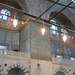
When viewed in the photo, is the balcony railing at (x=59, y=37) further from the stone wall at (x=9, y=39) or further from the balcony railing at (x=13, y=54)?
the balcony railing at (x=13, y=54)

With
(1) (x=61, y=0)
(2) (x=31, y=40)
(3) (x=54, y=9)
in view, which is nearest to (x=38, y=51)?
(2) (x=31, y=40)

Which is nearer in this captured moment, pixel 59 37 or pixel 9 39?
pixel 9 39

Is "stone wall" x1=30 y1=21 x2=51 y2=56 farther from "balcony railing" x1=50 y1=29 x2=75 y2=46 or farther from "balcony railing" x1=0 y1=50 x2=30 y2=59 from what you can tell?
"balcony railing" x1=50 y1=29 x2=75 y2=46

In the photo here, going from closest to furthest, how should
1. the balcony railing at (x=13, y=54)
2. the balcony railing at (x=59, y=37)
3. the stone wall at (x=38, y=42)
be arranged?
the balcony railing at (x=13, y=54)
the stone wall at (x=38, y=42)
the balcony railing at (x=59, y=37)

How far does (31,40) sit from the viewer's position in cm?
1219

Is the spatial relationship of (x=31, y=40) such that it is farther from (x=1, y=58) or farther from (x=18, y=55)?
(x=1, y=58)

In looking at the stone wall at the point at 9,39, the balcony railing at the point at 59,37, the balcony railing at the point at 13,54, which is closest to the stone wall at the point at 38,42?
the balcony railing at the point at 13,54

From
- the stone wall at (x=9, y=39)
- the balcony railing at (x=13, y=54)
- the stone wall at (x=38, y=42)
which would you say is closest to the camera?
the balcony railing at (x=13, y=54)

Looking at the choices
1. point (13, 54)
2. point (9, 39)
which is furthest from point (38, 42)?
point (9, 39)

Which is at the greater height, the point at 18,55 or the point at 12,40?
the point at 12,40

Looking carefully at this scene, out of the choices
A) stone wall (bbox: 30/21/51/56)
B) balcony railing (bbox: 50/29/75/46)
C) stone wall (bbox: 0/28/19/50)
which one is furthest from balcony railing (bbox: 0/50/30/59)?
balcony railing (bbox: 50/29/75/46)

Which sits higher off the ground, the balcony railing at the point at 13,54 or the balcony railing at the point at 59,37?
the balcony railing at the point at 59,37

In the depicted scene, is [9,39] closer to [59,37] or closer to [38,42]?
[38,42]

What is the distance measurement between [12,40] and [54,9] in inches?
258
